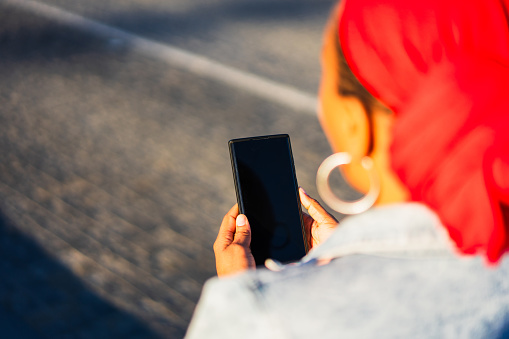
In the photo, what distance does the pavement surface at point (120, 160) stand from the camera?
3283 millimetres

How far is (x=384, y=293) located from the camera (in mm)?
878

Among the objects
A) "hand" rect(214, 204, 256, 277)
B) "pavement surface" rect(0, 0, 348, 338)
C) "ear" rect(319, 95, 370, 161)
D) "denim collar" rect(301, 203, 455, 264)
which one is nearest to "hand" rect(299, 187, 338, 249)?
"hand" rect(214, 204, 256, 277)

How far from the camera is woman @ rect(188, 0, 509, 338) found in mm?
807

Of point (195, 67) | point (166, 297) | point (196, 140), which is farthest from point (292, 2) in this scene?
point (166, 297)

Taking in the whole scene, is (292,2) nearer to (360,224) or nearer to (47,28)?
(47,28)

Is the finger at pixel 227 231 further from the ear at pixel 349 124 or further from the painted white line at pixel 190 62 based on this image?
the painted white line at pixel 190 62

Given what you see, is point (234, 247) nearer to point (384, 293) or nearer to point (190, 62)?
point (384, 293)

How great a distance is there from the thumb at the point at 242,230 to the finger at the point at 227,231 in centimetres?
2

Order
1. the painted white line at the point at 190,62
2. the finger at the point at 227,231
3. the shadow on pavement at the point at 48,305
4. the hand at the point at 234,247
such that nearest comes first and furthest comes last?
the hand at the point at 234,247 < the finger at the point at 227,231 < the shadow on pavement at the point at 48,305 < the painted white line at the point at 190,62

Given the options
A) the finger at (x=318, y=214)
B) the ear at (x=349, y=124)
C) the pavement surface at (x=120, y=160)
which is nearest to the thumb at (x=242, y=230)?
the finger at (x=318, y=214)

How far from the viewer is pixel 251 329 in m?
0.89

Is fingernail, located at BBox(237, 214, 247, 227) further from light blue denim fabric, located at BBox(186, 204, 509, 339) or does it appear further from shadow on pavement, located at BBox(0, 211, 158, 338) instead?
shadow on pavement, located at BBox(0, 211, 158, 338)

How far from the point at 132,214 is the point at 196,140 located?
49.2 inches

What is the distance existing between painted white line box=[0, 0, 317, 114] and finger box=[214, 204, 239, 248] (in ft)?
14.0
